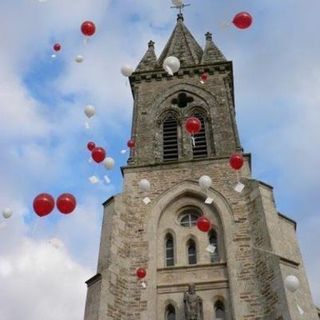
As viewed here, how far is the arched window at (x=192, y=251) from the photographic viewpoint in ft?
50.2

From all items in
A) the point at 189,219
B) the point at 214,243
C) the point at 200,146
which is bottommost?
the point at 214,243

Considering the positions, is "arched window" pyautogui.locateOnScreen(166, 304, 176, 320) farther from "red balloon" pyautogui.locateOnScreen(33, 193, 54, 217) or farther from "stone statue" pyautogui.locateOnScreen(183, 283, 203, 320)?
"red balloon" pyautogui.locateOnScreen(33, 193, 54, 217)

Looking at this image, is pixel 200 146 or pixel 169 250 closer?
pixel 169 250

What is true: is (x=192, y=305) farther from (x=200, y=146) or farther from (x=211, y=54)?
(x=211, y=54)

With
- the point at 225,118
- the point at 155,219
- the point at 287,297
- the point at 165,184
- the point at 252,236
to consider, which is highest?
the point at 225,118

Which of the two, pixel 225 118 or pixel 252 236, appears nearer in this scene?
pixel 252 236

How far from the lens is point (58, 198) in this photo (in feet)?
33.3

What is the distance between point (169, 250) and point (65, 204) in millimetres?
6509

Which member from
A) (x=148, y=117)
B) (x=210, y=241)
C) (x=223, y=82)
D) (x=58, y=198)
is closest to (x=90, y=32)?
(x=58, y=198)

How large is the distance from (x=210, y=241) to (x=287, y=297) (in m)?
3.87

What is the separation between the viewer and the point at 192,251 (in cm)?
1562

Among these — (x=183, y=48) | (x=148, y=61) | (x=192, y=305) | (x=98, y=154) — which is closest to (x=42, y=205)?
(x=98, y=154)

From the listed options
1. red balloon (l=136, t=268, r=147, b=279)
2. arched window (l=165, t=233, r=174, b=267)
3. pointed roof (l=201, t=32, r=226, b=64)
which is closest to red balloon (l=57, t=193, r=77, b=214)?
red balloon (l=136, t=268, r=147, b=279)

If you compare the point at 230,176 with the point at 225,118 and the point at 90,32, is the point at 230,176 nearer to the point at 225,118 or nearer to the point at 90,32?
the point at 225,118
